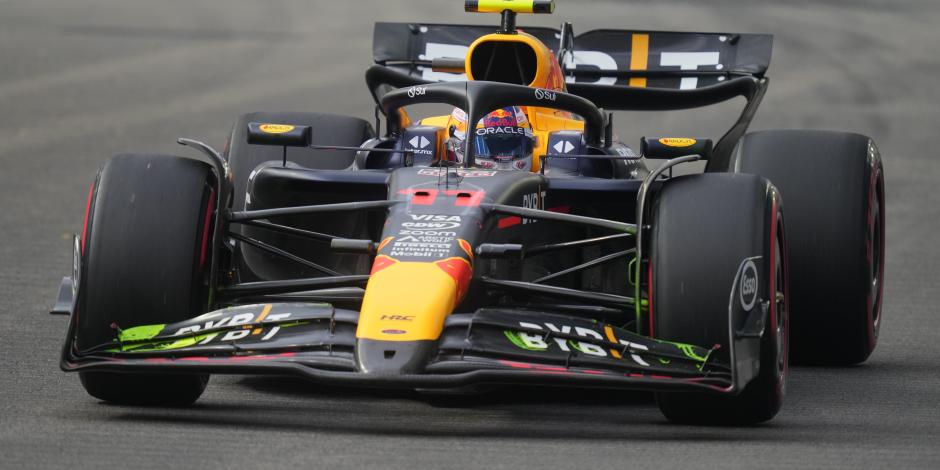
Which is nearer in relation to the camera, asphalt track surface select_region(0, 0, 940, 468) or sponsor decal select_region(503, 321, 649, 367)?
asphalt track surface select_region(0, 0, 940, 468)

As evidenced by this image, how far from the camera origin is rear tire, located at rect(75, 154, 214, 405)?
702cm

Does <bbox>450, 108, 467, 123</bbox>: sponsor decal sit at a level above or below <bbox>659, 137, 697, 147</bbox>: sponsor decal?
below

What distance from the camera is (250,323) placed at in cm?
667

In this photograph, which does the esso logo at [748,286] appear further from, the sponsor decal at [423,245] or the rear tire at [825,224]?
the rear tire at [825,224]

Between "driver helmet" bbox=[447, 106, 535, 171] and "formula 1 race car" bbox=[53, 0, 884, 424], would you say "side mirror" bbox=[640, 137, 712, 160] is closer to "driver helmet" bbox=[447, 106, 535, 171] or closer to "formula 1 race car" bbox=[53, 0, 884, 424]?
"formula 1 race car" bbox=[53, 0, 884, 424]

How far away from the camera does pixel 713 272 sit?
22.3 ft

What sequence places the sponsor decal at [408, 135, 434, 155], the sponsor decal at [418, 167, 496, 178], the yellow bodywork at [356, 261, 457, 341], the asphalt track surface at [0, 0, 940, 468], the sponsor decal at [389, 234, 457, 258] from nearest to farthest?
the asphalt track surface at [0, 0, 940, 468] → the yellow bodywork at [356, 261, 457, 341] → the sponsor decal at [389, 234, 457, 258] → the sponsor decal at [418, 167, 496, 178] → the sponsor decal at [408, 135, 434, 155]

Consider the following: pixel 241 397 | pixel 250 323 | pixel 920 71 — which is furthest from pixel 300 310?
pixel 920 71

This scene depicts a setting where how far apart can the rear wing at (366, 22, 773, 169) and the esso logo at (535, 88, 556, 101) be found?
2.50 meters

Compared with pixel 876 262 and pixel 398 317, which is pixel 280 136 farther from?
pixel 876 262

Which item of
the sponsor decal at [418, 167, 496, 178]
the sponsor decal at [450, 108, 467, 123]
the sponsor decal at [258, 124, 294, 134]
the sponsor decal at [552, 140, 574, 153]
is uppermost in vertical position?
the sponsor decal at [258, 124, 294, 134]

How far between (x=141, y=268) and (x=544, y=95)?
2.39 m

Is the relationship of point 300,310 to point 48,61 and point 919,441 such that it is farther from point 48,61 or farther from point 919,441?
point 48,61

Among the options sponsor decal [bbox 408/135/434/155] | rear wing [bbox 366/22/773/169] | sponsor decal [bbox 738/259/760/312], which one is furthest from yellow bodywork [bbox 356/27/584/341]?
rear wing [bbox 366/22/773/169]
